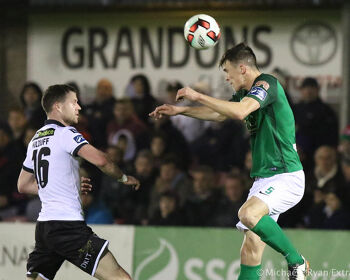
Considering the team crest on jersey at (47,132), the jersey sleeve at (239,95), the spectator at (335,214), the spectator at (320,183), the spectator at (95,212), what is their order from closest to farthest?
1. the team crest on jersey at (47,132)
2. the jersey sleeve at (239,95)
3. the spectator at (335,214)
4. the spectator at (320,183)
5. the spectator at (95,212)

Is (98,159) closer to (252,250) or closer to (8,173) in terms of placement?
(252,250)

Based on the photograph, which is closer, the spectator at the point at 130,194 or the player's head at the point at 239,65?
the player's head at the point at 239,65

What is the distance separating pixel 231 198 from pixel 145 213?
44.9 inches

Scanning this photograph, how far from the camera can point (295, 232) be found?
9.23 meters

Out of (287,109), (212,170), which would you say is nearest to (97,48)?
(212,170)

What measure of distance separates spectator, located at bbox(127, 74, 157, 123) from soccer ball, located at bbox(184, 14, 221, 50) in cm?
451

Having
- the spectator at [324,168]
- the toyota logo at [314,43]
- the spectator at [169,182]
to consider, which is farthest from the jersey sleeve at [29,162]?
the toyota logo at [314,43]

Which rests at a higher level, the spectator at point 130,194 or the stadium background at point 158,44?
the stadium background at point 158,44

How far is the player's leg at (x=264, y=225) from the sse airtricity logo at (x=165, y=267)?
87.0 inches

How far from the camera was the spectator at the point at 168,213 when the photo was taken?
10523 millimetres

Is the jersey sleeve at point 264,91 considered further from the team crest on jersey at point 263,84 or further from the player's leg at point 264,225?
the player's leg at point 264,225

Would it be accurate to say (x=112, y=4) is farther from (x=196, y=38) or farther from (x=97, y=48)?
(x=196, y=38)

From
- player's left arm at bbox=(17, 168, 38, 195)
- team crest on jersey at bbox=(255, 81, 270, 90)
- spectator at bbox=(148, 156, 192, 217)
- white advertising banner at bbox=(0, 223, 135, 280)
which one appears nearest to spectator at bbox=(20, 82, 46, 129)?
spectator at bbox=(148, 156, 192, 217)

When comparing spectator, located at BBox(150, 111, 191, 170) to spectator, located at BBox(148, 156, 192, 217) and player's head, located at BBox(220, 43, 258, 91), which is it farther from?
player's head, located at BBox(220, 43, 258, 91)
